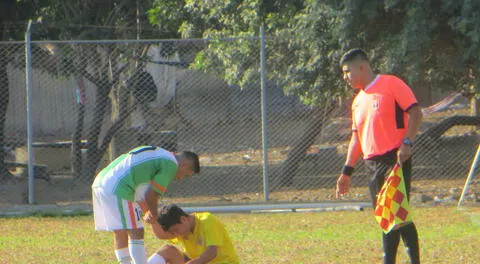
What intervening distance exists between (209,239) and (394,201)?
1.36 meters

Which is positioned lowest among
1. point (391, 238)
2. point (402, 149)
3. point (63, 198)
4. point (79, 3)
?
point (63, 198)

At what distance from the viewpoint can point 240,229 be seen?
9.79 meters

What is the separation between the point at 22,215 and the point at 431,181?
6.26 meters

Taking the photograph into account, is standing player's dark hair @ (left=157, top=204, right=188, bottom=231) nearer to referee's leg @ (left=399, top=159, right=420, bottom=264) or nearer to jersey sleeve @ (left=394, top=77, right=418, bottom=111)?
referee's leg @ (left=399, top=159, right=420, bottom=264)

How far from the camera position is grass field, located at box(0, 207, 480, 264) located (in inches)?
311

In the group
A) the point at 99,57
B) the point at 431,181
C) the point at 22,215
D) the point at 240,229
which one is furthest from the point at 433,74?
the point at 22,215

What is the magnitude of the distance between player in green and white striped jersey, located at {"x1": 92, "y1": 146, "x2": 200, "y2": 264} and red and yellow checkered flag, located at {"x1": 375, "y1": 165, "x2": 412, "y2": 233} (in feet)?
4.49

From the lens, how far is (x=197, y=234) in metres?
6.10

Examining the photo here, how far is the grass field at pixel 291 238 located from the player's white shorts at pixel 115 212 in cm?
147

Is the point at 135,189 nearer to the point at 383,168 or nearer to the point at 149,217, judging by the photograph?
the point at 149,217

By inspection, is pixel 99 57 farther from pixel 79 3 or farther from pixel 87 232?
pixel 87 232

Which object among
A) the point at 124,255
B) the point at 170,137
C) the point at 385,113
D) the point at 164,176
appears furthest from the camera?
the point at 170,137

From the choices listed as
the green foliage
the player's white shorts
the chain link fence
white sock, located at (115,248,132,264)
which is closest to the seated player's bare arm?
the player's white shorts

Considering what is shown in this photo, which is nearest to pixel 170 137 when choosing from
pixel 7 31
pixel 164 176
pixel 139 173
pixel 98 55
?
pixel 98 55
